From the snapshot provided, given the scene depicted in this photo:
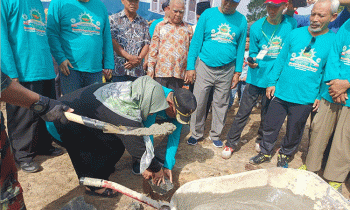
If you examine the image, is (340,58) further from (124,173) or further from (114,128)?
(124,173)

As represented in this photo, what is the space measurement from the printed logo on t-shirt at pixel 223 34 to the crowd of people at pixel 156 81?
0.04 feet

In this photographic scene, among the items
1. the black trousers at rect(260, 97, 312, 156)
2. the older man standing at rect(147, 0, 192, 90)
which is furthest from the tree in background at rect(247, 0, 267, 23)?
the black trousers at rect(260, 97, 312, 156)

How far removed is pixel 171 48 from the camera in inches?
123

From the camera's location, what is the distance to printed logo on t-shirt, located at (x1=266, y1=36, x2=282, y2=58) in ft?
9.27

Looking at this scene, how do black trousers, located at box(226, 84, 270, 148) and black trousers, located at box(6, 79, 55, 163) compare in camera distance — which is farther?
black trousers, located at box(226, 84, 270, 148)

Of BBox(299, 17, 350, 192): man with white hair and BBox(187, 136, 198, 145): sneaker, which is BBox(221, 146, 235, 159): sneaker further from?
BBox(299, 17, 350, 192): man with white hair

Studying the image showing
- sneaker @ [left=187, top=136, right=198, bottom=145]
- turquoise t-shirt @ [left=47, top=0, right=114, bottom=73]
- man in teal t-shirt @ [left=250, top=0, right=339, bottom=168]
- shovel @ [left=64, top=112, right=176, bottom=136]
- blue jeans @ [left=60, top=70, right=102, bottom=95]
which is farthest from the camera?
sneaker @ [left=187, top=136, right=198, bottom=145]

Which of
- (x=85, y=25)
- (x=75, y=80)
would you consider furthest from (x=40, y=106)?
(x=85, y=25)

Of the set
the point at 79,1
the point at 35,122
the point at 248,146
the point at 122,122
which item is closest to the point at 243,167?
the point at 248,146

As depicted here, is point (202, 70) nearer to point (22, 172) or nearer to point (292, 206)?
point (292, 206)

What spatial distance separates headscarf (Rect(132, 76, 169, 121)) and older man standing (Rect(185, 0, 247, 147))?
1250 millimetres

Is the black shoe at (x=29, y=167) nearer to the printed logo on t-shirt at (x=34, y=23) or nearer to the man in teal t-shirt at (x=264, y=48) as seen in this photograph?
the printed logo on t-shirt at (x=34, y=23)

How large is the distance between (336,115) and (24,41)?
3.14 meters

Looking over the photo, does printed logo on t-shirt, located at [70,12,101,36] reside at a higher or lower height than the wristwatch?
higher
